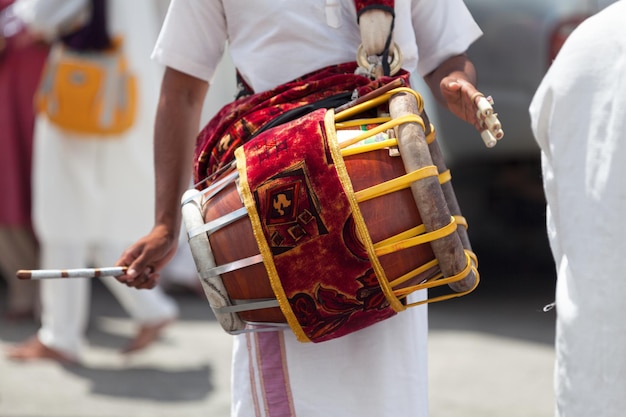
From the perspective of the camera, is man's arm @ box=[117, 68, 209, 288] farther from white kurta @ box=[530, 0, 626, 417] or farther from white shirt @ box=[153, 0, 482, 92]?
white kurta @ box=[530, 0, 626, 417]

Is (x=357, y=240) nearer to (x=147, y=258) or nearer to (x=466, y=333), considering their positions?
(x=147, y=258)

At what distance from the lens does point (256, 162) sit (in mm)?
1619

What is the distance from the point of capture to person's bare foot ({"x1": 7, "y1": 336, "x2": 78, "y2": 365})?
429 centimetres

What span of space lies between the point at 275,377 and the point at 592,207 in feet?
2.18

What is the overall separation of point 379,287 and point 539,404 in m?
2.29

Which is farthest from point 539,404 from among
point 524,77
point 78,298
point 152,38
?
point 152,38

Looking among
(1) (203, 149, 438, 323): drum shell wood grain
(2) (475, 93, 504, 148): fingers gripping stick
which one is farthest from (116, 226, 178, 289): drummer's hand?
(2) (475, 93, 504, 148): fingers gripping stick

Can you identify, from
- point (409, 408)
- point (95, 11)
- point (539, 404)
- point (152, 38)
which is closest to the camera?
point (409, 408)

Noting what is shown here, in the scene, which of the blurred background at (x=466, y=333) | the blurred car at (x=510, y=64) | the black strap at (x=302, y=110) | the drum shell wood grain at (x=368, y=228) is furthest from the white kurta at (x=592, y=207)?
the blurred car at (x=510, y=64)

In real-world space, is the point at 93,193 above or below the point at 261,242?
above

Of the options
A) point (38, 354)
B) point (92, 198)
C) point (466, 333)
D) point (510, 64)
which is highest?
point (510, 64)

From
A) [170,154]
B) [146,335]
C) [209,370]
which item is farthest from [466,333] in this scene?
[170,154]

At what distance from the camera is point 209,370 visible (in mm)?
4266

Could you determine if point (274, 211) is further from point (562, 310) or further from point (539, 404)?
point (539, 404)
